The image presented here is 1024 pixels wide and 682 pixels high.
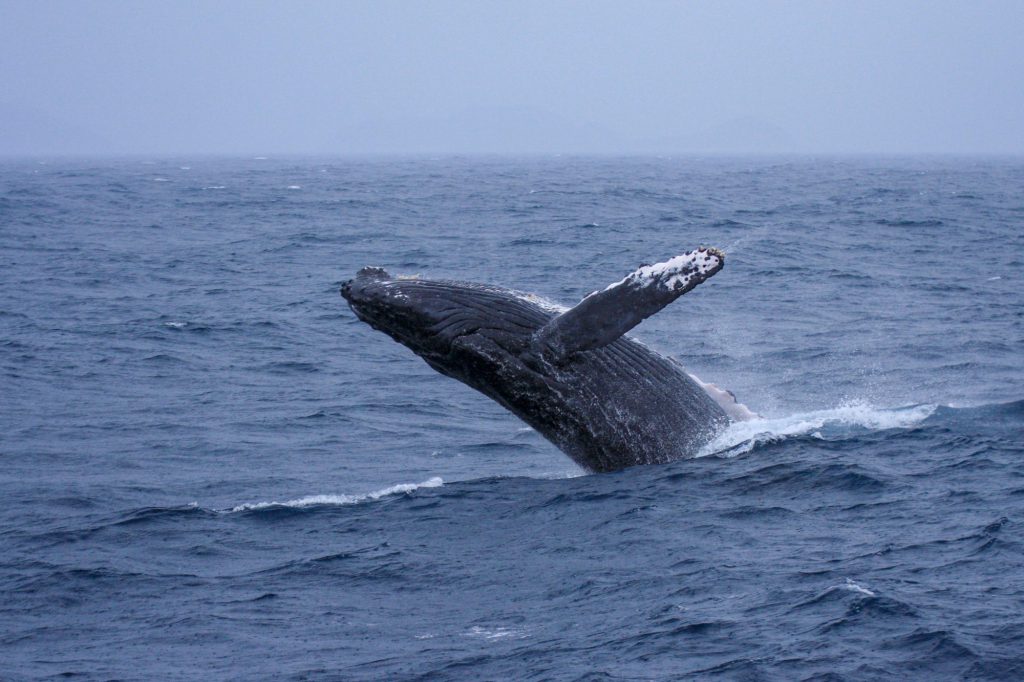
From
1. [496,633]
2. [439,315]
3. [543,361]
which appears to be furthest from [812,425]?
[496,633]

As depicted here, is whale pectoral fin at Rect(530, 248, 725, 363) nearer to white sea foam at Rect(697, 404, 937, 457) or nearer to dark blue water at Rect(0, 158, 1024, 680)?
dark blue water at Rect(0, 158, 1024, 680)

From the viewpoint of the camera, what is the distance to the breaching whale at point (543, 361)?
11.5m

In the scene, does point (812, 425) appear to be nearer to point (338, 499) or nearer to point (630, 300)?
point (630, 300)

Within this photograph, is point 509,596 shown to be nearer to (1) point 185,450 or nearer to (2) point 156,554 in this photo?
(2) point 156,554

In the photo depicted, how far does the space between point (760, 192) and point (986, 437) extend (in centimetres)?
5445

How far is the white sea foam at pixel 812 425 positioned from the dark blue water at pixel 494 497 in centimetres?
6

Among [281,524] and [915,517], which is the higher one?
[915,517]

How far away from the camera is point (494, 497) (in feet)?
40.9

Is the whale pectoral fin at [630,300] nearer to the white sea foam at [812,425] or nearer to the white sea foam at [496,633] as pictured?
the white sea foam at [812,425]

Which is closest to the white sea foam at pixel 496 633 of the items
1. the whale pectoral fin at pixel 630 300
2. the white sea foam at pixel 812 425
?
the whale pectoral fin at pixel 630 300

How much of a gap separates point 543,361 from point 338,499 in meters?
3.23

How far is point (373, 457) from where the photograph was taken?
1602cm

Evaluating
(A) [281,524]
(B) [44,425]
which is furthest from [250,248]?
(A) [281,524]

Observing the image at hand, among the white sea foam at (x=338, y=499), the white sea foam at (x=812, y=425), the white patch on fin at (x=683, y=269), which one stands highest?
the white patch on fin at (x=683, y=269)
